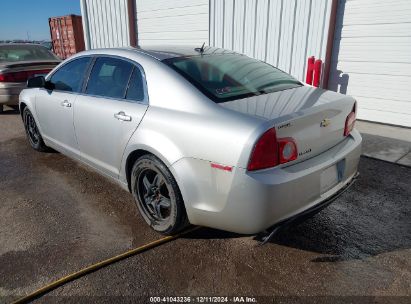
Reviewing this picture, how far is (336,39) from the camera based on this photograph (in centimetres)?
625

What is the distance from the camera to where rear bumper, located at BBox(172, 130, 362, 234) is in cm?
206

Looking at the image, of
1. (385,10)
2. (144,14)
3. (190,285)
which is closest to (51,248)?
(190,285)

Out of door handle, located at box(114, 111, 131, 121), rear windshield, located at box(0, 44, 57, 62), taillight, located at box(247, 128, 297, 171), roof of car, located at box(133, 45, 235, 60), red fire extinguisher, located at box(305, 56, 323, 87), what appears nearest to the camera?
taillight, located at box(247, 128, 297, 171)

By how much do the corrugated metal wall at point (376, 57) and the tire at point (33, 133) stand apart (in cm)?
523

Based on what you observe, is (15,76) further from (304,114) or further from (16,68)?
(304,114)

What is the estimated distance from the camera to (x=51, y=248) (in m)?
2.72

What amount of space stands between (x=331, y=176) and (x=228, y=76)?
1.14m

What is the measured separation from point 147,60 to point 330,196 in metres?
1.83

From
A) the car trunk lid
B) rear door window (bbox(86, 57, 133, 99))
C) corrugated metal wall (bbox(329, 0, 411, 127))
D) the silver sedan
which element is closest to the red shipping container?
corrugated metal wall (bbox(329, 0, 411, 127))

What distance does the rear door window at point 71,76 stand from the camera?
356 centimetres

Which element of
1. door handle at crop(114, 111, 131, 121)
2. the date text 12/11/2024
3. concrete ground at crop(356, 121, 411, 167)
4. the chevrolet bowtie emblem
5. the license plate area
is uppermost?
the chevrolet bowtie emblem

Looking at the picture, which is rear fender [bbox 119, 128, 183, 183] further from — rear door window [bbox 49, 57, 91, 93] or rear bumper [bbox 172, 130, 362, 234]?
rear door window [bbox 49, 57, 91, 93]

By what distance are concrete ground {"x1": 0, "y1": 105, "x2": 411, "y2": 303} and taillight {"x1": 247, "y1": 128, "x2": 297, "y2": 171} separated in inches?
33.3

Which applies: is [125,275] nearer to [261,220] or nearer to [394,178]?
[261,220]
